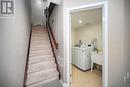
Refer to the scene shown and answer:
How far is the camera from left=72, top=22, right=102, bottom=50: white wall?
3.98 meters

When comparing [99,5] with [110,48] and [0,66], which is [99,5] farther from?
[0,66]

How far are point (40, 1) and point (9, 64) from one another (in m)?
5.85

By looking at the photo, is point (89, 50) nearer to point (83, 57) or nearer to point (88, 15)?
point (83, 57)

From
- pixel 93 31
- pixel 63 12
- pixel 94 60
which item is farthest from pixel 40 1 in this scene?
pixel 94 60

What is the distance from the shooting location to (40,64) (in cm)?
303

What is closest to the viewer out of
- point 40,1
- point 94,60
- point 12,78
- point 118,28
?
point 12,78

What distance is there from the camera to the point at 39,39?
398cm

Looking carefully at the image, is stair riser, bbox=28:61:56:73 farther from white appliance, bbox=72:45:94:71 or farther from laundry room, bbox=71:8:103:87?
white appliance, bbox=72:45:94:71

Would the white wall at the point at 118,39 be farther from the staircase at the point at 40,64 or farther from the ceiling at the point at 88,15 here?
the staircase at the point at 40,64

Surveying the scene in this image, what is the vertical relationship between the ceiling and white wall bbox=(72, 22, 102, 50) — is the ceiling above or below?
above

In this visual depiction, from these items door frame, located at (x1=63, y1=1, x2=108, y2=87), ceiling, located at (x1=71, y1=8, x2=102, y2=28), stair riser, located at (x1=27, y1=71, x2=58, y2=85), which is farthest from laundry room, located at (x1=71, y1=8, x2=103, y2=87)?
door frame, located at (x1=63, y1=1, x2=108, y2=87)

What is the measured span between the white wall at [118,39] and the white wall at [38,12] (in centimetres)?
501

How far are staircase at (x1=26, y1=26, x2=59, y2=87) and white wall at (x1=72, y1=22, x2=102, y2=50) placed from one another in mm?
1763

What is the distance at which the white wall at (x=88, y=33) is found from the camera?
3.98m
